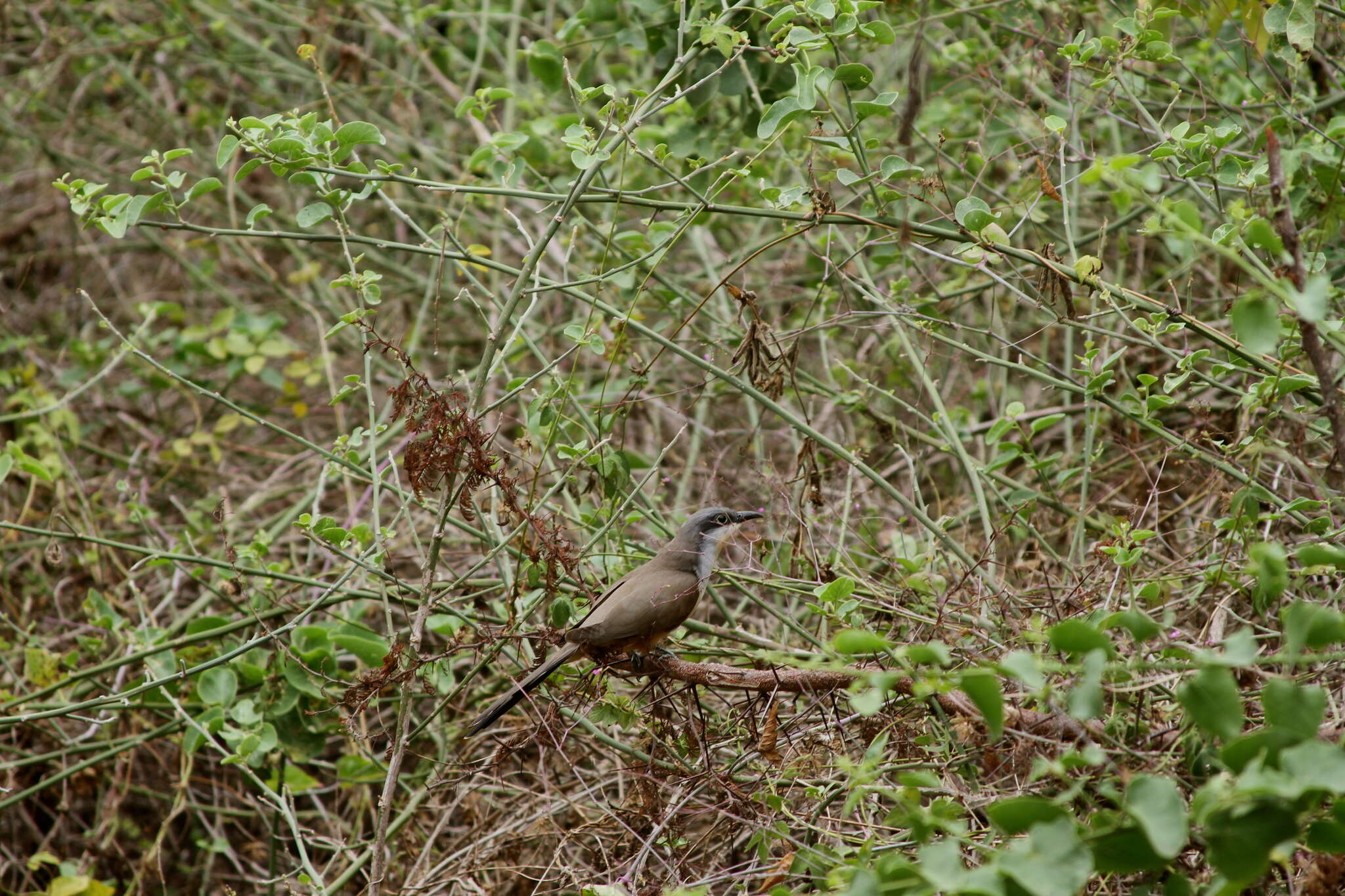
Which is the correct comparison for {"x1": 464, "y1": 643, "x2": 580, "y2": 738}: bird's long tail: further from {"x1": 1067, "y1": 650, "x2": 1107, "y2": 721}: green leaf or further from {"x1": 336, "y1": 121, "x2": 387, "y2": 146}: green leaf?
{"x1": 1067, "y1": 650, "x2": 1107, "y2": 721}: green leaf

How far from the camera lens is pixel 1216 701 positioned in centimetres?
185

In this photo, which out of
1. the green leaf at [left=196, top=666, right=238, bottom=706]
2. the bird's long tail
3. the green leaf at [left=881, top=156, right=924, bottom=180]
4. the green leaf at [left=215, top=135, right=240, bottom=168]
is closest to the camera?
the green leaf at [left=215, top=135, right=240, bottom=168]

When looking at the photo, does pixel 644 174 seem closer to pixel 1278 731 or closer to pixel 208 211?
pixel 208 211

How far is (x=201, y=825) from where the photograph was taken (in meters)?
5.48

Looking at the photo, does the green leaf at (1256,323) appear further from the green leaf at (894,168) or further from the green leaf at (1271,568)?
the green leaf at (894,168)

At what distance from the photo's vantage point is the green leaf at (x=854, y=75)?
10.4ft

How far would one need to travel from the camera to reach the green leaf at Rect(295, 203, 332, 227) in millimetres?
3223

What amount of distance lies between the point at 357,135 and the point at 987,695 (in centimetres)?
241

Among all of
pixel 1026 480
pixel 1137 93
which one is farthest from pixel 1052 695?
pixel 1137 93

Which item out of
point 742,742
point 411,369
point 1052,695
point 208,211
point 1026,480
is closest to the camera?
point 1052,695

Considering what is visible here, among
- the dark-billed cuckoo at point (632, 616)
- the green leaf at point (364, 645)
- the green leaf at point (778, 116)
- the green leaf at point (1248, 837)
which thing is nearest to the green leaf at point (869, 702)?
the green leaf at point (1248, 837)

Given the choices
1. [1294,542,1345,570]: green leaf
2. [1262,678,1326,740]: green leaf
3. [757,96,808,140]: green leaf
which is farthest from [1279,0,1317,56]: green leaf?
[1262,678,1326,740]: green leaf

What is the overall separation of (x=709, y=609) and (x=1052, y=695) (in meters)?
2.75

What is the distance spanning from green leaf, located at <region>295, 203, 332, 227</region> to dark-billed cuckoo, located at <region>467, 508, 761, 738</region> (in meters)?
1.43
